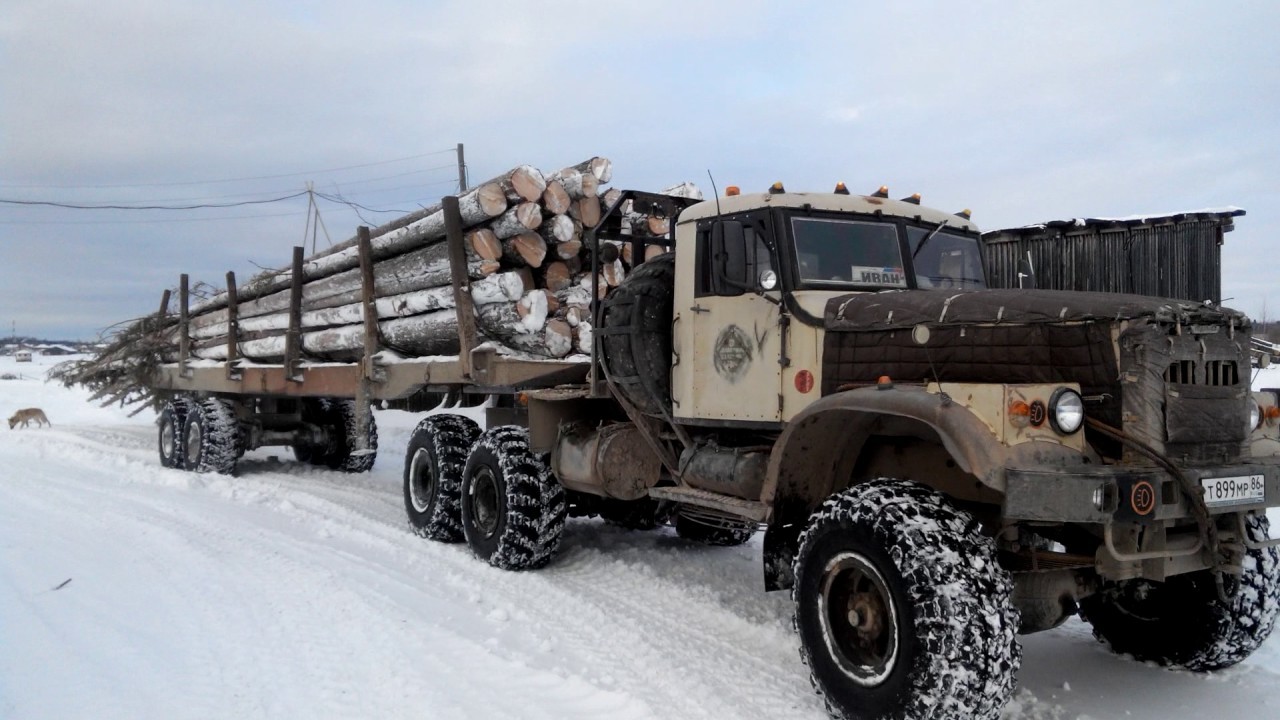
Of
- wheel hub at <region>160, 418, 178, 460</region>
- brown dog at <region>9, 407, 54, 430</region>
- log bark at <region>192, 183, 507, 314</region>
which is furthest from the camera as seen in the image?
brown dog at <region>9, 407, 54, 430</region>

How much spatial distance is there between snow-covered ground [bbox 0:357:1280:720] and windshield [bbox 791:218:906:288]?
199 centimetres

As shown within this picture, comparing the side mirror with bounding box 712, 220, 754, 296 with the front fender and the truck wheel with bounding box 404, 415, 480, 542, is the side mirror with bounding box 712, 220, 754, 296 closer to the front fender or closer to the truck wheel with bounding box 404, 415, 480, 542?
the front fender

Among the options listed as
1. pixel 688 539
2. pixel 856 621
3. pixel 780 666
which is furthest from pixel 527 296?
pixel 856 621

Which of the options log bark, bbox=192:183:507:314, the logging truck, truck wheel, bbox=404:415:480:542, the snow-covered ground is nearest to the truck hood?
the logging truck

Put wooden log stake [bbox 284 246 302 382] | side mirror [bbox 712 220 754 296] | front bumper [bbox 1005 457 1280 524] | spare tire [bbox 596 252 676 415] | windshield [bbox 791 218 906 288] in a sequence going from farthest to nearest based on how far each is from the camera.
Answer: wooden log stake [bbox 284 246 302 382] < spare tire [bbox 596 252 676 415] < side mirror [bbox 712 220 754 296] < windshield [bbox 791 218 906 288] < front bumper [bbox 1005 457 1280 524]

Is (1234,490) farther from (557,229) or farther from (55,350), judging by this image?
(55,350)

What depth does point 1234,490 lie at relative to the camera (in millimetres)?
3479

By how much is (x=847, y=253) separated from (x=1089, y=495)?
6.51 feet

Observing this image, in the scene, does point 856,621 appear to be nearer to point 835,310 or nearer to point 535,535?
point 835,310

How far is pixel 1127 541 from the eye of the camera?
3.49 meters

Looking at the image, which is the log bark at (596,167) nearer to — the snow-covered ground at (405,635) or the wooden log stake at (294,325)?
the snow-covered ground at (405,635)

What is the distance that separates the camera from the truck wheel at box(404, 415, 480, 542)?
7.22 m

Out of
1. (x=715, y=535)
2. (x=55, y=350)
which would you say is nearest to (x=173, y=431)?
(x=715, y=535)

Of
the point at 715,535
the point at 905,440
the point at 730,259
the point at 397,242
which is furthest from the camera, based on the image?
the point at 397,242
